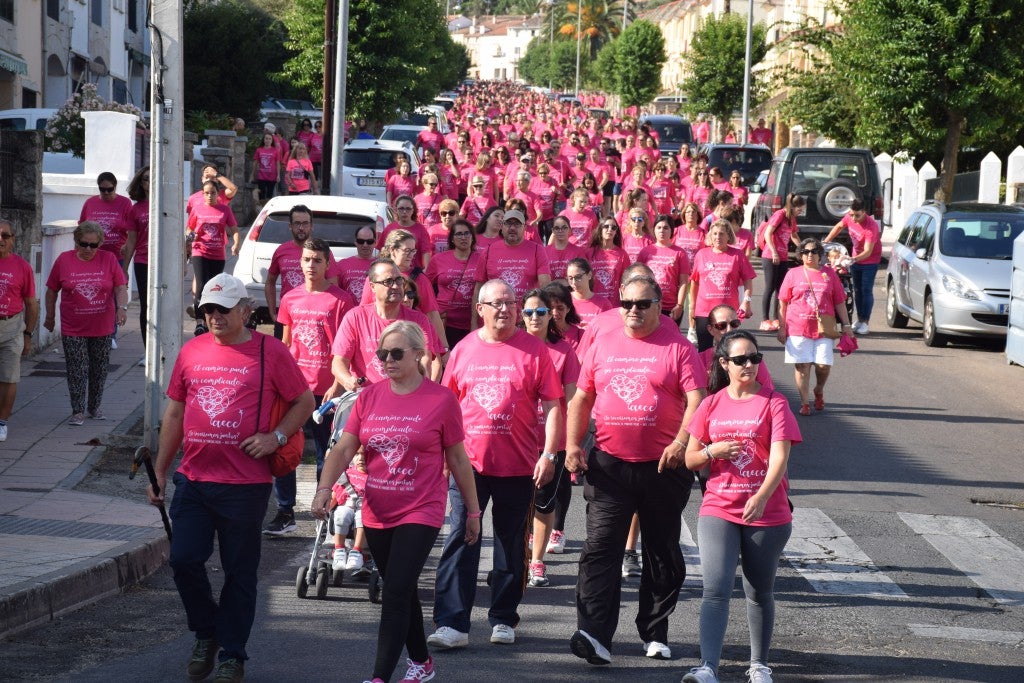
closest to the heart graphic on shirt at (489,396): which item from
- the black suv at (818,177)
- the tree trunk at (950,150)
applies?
the black suv at (818,177)

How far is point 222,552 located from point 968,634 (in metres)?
3.83

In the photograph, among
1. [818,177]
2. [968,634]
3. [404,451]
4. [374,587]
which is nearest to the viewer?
[404,451]

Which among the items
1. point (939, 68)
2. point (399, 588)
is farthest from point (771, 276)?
point (399, 588)

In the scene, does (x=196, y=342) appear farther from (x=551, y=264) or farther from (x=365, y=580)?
(x=551, y=264)

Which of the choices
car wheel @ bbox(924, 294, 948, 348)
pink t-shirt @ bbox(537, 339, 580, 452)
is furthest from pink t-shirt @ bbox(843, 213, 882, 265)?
pink t-shirt @ bbox(537, 339, 580, 452)

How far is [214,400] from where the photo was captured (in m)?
6.43

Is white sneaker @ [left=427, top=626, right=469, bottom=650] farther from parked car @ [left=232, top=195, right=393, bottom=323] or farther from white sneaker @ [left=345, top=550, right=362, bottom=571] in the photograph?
parked car @ [left=232, top=195, right=393, bottom=323]

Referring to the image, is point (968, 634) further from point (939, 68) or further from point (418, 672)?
point (939, 68)

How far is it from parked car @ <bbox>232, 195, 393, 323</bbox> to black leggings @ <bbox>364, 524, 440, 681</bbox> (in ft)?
31.2

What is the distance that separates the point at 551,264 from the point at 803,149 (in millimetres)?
14369

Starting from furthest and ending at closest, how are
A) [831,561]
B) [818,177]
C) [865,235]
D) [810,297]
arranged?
[818,177] < [865,235] < [810,297] < [831,561]

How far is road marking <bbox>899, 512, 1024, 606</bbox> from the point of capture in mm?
8648

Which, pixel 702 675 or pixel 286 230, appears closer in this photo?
pixel 702 675

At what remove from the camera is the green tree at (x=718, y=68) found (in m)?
50.7
